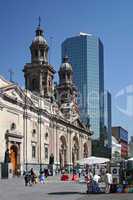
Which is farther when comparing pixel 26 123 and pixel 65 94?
pixel 65 94

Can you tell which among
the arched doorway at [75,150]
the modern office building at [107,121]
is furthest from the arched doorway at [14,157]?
the modern office building at [107,121]

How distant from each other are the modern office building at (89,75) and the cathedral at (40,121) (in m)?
10.3

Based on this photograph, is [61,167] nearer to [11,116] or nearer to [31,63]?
[31,63]

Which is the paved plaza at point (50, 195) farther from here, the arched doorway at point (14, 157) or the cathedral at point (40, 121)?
the arched doorway at point (14, 157)

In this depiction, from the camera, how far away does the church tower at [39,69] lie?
88000mm

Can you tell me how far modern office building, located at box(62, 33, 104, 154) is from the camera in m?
124

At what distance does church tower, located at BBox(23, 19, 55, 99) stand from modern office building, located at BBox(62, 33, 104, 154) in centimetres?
2567

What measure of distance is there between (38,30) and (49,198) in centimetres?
6628

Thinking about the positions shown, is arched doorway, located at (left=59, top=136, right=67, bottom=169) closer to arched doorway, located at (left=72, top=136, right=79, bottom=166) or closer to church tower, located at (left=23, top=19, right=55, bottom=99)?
arched doorway, located at (left=72, top=136, right=79, bottom=166)

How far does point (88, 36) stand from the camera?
6619 inches

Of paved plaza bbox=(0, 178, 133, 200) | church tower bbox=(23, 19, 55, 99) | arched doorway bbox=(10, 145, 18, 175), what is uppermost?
church tower bbox=(23, 19, 55, 99)

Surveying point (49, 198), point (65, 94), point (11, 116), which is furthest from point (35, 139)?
point (49, 198)

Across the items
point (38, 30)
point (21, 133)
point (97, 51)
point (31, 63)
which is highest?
point (97, 51)

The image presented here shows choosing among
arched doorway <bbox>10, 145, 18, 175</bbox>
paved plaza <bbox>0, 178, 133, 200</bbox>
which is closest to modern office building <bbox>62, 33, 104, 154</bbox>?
arched doorway <bbox>10, 145, 18, 175</bbox>
